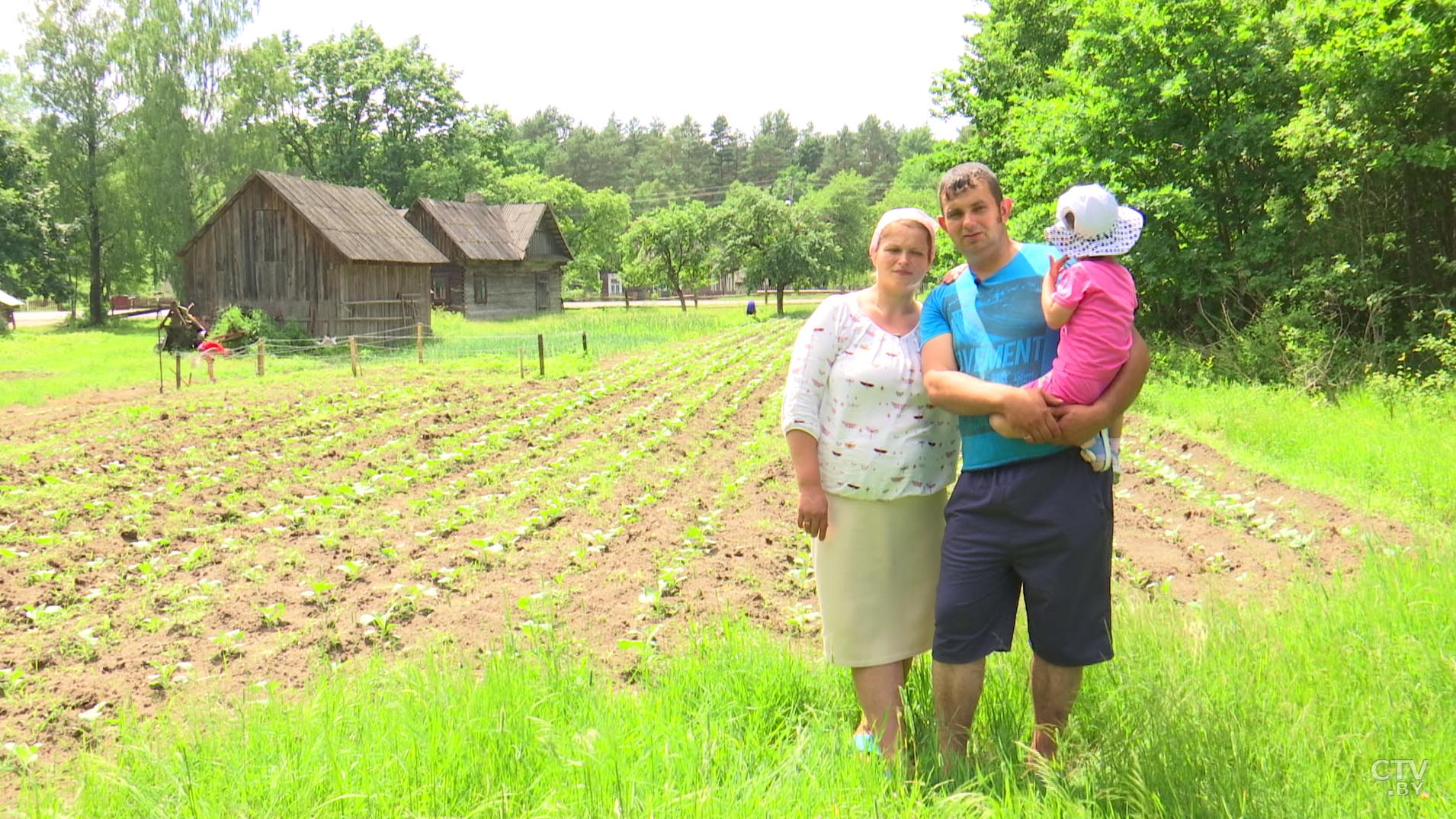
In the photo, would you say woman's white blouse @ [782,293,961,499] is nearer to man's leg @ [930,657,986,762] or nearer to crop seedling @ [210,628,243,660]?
man's leg @ [930,657,986,762]

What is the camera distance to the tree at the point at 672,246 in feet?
176

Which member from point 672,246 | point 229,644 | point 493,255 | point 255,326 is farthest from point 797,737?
point 672,246

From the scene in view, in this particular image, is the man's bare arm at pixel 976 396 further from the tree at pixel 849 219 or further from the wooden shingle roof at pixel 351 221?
the tree at pixel 849 219

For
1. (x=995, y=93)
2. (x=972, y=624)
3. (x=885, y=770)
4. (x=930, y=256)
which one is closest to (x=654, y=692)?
(x=885, y=770)

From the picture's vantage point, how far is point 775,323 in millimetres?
40531

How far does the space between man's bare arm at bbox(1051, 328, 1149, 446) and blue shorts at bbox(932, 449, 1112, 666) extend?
142 mm

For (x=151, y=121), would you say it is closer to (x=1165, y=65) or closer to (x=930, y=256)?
(x=1165, y=65)

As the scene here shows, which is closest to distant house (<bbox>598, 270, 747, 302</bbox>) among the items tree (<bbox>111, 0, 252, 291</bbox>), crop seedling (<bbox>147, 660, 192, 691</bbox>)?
tree (<bbox>111, 0, 252, 291</bbox>)

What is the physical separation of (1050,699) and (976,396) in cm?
98

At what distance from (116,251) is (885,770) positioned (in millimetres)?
46851

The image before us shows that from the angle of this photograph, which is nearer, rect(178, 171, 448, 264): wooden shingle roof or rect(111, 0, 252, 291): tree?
rect(178, 171, 448, 264): wooden shingle roof

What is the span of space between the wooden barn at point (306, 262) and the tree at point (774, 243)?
19984mm

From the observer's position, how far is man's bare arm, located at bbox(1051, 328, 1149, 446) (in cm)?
292

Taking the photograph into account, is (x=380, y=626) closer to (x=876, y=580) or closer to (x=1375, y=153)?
(x=876, y=580)
